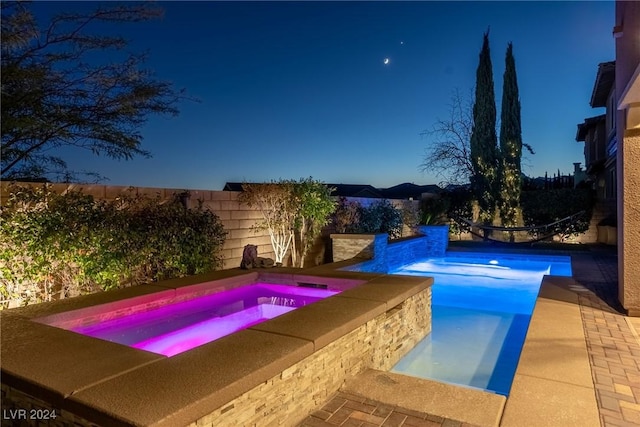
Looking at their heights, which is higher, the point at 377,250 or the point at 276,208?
the point at 276,208

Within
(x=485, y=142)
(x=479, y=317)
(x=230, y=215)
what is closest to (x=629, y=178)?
(x=479, y=317)

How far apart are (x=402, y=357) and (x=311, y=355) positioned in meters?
1.77

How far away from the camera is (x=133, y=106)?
7.48 metres

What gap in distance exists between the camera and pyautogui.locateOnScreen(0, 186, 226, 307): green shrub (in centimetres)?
389

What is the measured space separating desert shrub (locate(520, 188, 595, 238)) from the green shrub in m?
12.2

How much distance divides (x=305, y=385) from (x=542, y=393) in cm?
147

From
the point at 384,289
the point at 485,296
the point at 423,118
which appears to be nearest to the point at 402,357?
the point at 384,289

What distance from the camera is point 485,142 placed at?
14.4 m

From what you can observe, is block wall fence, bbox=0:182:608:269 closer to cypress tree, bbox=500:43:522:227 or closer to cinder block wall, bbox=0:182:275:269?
cinder block wall, bbox=0:182:275:269

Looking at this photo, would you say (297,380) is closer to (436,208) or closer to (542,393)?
(542,393)

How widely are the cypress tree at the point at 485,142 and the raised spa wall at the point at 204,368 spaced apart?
11.9 meters

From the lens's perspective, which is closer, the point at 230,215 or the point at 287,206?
the point at 230,215

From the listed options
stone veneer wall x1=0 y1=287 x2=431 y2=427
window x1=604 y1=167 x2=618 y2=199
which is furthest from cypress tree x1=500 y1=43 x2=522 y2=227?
stone veneer wall x1=0 y1=287 x2=431 y2=427

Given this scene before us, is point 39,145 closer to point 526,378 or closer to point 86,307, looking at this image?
point 86,307
